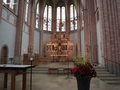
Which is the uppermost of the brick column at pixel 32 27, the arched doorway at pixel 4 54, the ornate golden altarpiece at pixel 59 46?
the brick column at pixel 32 27

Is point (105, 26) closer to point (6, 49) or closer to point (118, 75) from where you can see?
point (118, 75)

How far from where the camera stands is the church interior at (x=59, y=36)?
769 cm

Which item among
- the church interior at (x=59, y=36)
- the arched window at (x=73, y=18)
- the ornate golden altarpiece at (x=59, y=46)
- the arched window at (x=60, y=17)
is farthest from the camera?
the arched window at (x=60, y=17)

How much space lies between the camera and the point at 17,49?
13164 mm

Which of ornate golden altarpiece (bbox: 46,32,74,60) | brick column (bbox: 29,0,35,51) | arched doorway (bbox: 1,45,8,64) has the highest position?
brick column (bbox: 29,0,35,51)

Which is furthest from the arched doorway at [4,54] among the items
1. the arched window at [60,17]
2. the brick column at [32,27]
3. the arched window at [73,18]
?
the arched window at [73,18]

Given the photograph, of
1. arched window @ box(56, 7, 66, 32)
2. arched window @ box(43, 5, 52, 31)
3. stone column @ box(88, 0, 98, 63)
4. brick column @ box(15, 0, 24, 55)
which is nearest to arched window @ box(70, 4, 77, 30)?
arched window @ box(56, 7, 66, 32)

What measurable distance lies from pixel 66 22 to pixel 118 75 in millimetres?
17964

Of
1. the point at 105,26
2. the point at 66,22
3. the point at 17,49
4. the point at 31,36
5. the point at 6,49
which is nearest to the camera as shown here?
the point at 105,26

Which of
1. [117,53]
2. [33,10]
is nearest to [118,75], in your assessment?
[117,53]

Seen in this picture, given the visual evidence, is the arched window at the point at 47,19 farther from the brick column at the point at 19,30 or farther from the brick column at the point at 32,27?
the brick column at the point at 19,30

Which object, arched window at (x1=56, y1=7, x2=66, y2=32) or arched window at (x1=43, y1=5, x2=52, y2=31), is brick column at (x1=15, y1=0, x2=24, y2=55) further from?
arched window at (x1=56, y1=7, x2=66, y2=32)

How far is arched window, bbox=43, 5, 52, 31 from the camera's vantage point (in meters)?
A: 23.3

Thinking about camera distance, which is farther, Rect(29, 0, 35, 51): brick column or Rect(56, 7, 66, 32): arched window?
Rect(56, 7, 66, 32): arched window
